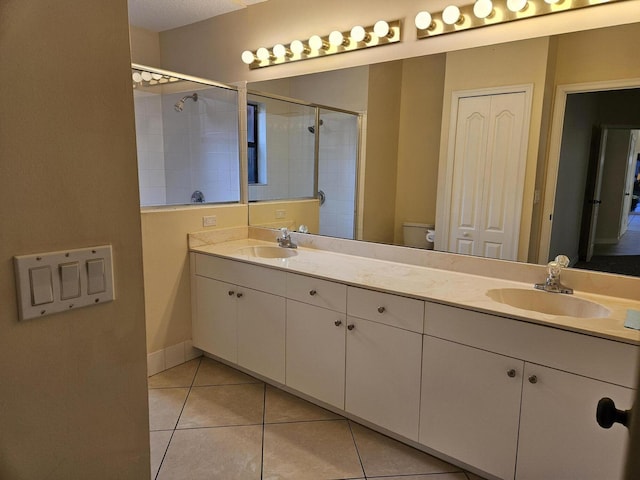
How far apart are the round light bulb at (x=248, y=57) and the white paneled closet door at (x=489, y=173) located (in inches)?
63.8

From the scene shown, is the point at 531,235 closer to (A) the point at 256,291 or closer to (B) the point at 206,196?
(A) the point at 256,291

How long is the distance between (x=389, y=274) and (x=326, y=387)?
2.24 ft

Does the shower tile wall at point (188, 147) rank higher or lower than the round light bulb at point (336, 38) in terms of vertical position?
lower

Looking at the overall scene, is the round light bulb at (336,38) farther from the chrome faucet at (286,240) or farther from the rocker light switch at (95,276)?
the rocker light switch at (95,276)

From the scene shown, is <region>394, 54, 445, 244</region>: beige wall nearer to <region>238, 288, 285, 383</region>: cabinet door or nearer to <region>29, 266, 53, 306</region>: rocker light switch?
<region>238, 288, 285, 383</region>: cabinet door

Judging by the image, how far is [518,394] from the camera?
1.60 meters

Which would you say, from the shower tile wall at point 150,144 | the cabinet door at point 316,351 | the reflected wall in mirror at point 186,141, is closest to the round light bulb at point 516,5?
the cabinet door at point 316,351

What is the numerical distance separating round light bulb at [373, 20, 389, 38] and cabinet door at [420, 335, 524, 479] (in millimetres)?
1719

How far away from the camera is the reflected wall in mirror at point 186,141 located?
10.5 feet

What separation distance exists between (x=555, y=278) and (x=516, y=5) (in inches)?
50.7

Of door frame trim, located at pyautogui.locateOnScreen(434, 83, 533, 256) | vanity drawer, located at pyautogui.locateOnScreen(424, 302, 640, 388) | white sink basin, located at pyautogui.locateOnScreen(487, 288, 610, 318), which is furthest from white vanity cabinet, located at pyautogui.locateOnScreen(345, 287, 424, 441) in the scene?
door frame trim, located at pyautogui.locateOnScreen(434, 83, 533, 256)

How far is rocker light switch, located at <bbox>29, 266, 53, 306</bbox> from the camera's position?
72 cm

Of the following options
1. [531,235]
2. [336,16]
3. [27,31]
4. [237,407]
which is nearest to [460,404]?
[531,235]

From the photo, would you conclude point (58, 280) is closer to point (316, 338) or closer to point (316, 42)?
point (316, 338)
